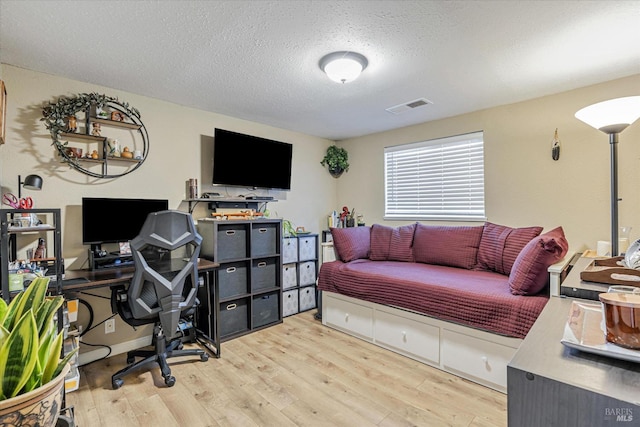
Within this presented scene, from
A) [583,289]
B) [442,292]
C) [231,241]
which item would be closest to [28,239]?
[231,241]

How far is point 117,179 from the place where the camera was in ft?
8.72

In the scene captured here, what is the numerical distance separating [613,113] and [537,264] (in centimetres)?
96

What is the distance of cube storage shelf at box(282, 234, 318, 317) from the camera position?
3.58m

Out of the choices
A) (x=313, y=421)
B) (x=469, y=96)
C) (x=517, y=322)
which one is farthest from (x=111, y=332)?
(x=469, y=96)

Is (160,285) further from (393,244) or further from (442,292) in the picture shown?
(393,244)

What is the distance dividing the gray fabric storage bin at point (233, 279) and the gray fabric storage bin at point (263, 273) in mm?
80

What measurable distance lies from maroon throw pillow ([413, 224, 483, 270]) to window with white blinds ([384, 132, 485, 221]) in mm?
283

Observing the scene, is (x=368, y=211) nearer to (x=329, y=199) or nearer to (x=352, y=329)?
(x=329, y=199)

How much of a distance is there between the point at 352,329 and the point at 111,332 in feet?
6.97

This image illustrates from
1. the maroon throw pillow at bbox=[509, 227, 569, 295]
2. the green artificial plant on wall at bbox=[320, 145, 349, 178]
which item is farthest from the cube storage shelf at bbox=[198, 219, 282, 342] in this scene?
the maroon throw pillow at bbox=[509, 227, 569, 295]

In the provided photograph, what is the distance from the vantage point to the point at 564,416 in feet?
2.09

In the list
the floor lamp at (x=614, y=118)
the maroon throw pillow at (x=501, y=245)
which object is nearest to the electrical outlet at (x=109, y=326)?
the maroon throw pillow at (x=501, y=245)

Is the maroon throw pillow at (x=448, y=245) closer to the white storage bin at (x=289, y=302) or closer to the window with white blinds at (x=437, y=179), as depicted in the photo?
the window with white blinds at (x=437, y=179)

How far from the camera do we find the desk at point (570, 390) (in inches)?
23.8
